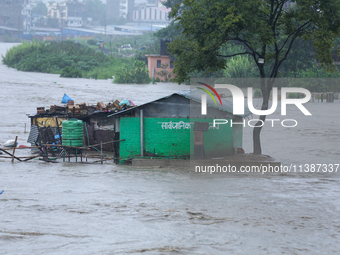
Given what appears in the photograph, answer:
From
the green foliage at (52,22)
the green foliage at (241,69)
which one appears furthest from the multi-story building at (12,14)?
the green foliage at (241,69)

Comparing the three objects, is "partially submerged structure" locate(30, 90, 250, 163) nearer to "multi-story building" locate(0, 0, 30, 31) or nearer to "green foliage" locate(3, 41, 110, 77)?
"green foliage" locate(3, 41, 110, 77)

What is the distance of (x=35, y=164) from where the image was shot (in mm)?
16297

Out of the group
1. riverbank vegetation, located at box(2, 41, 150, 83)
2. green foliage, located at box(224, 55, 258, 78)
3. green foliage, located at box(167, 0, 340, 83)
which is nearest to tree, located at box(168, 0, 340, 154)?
green foliage, located at box(167, 0, 340, 83)

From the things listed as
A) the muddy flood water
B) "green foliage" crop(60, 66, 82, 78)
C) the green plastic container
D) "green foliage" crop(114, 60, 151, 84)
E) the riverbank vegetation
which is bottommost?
the muddy flood water

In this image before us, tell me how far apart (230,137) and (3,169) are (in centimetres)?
744

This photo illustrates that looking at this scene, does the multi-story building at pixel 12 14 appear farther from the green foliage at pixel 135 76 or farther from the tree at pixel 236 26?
the tree at pixel 236 26

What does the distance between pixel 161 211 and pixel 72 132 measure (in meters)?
7.77

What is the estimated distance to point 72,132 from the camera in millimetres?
17219

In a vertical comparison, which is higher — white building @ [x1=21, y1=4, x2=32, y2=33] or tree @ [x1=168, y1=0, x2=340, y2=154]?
white building @ [x1=21, y1=4, x2=32, y2=33]

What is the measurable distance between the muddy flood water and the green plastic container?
128 cm

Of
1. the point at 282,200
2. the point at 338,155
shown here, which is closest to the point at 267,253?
the point at 282,200

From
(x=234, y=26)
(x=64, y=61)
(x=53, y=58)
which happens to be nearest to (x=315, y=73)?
(x=234, y=26)

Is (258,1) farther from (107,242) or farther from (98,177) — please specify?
(107,242)

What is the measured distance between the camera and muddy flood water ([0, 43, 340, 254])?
8.25 meters
